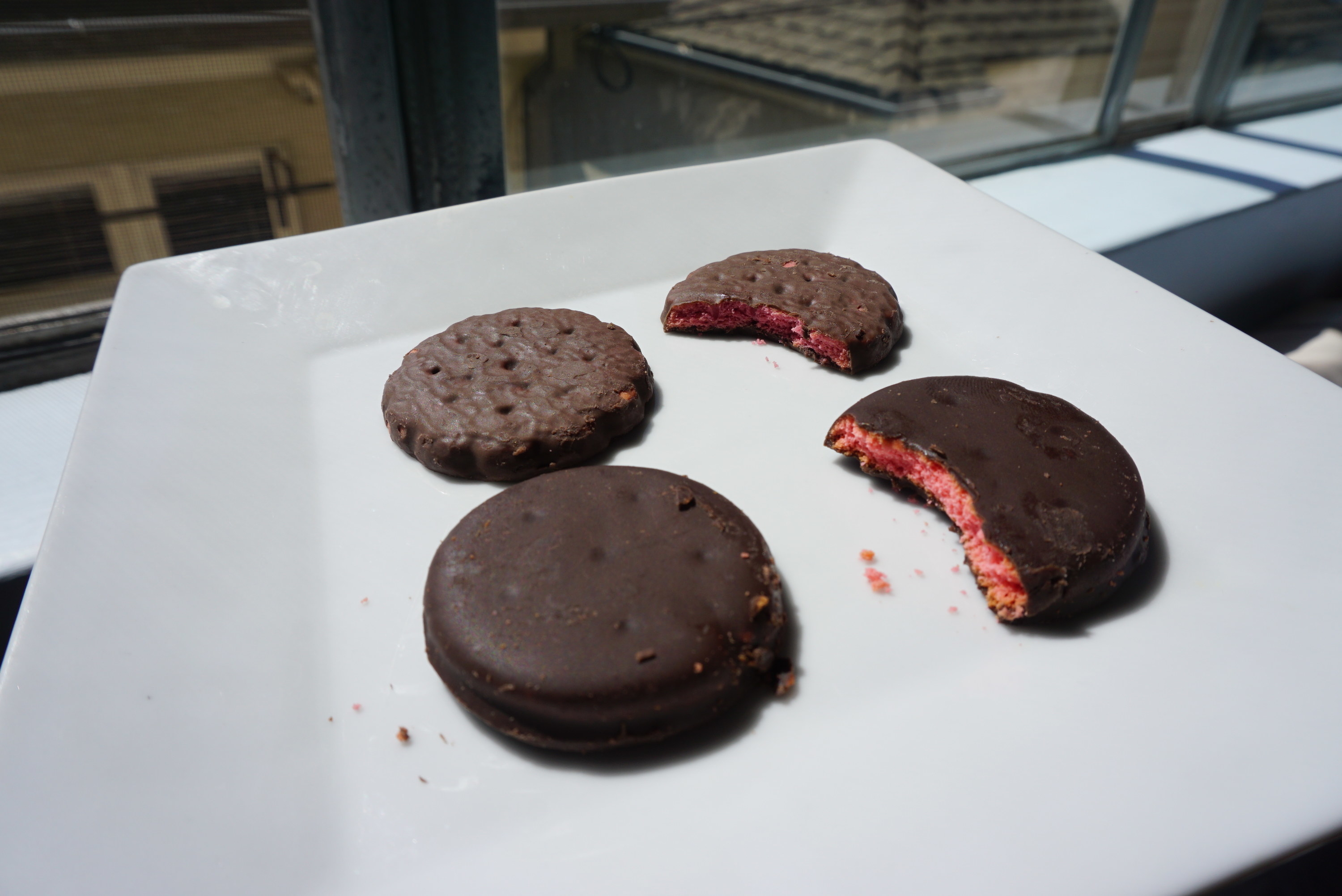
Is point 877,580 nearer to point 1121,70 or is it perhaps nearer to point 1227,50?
point 1121,70

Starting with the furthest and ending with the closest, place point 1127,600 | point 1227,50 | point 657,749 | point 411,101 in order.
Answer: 1. point 1227,50
2. point 411,101
3. point 1127,600
4. point 657,749

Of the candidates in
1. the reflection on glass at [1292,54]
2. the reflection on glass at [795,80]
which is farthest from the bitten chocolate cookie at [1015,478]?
the reflection on glass at [1292,54]

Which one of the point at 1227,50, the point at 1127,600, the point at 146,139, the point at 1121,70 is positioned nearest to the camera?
the point at 1127,600

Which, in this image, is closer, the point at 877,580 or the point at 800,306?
the point at 877,580

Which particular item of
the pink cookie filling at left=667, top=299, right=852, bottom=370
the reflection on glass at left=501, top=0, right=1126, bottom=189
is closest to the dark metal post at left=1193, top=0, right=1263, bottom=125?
the reflection on glass at left=501, top=0, right=1126, bottom=189

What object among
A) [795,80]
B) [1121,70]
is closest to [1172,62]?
[1121,70]

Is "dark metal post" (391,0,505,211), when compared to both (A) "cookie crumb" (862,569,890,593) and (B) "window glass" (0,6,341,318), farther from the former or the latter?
(A) "cookie crumb" (862,569,890,593)

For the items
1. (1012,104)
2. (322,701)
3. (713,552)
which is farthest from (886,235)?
(1012,104)
